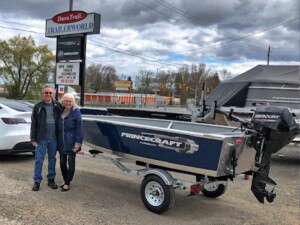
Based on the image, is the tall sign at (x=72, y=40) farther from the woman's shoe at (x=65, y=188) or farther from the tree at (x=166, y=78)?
the tree at (x=166, y=78)

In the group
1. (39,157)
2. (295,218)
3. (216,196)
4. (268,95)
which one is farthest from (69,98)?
(268,95)

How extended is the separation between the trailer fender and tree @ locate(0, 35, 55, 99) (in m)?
54.5

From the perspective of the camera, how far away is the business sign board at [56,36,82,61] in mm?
16125

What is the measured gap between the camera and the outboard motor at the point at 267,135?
5297mm

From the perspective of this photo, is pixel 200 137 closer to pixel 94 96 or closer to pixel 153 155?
pixel 153 155

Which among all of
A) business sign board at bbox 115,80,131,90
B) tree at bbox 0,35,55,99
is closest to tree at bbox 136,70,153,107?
business sign board at bbox 115,80,131,90

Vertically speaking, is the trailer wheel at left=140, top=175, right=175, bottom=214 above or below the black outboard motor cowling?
below

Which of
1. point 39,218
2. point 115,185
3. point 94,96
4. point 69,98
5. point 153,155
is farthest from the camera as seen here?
point 94,96

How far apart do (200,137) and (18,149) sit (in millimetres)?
4742

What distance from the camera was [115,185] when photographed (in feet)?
23.5

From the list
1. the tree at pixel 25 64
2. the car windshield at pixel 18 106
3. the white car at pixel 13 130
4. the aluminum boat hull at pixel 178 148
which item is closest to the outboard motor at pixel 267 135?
the aluminum boat hull at pixel 178 148

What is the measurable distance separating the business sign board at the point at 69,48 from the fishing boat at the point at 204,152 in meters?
10.6

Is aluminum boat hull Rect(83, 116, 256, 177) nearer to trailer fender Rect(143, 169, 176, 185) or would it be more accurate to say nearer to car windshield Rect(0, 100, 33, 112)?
trailer fender Rect(143, 169, 176, 185)

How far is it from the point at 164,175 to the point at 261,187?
1321mm
